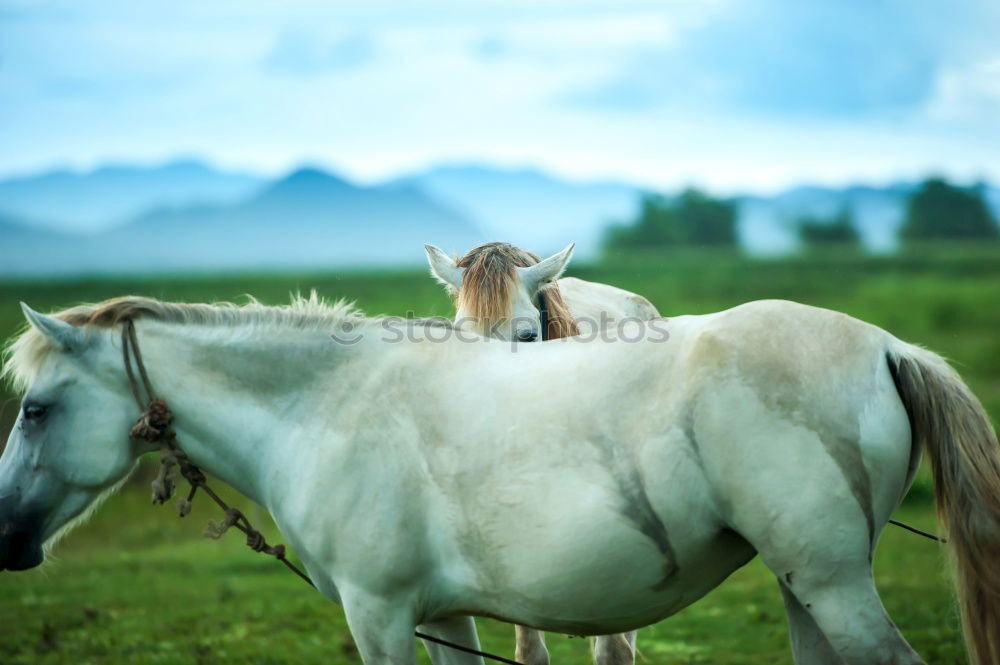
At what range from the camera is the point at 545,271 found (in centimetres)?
490

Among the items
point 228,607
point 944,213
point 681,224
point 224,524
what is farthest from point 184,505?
point 681,224

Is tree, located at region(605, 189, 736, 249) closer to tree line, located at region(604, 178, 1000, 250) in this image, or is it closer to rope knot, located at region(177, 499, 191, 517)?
tree line, located at region(604, 178, 1000, 250)

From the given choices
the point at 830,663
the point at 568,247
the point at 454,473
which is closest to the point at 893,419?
the point at 830,663

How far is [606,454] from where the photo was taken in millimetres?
2988

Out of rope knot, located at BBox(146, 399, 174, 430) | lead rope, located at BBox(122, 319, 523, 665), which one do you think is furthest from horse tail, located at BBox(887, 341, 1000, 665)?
rope knot, located at BBox(146, 399, 174, 430)

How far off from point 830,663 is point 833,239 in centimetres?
8635

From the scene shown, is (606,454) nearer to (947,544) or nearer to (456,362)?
(456,362)

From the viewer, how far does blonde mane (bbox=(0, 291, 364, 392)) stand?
3.35m

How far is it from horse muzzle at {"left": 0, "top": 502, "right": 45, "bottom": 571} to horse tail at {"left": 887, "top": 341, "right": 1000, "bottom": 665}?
115 inches

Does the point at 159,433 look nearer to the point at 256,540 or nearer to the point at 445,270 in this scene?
the point at 256,540

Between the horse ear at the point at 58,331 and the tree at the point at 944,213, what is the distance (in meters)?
80.1

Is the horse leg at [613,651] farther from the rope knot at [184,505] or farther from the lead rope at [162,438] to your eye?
the rope knot at [184,505]

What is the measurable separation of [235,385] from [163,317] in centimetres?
36

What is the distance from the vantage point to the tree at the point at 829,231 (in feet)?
278
